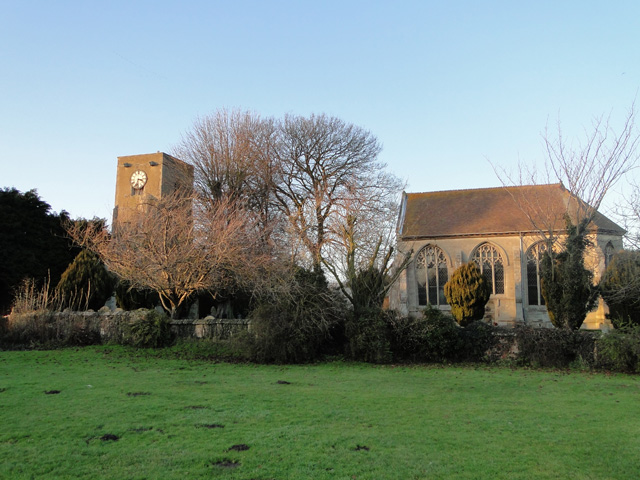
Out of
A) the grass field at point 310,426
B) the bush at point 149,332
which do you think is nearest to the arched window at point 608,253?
the grass field at point 310,426

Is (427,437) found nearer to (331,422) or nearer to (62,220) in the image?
(331,422)

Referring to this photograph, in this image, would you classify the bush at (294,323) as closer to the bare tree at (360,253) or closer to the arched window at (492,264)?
the bare tree at (360,253)

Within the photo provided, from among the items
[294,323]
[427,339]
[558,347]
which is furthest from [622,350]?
[294,323]

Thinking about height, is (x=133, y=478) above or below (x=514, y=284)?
below

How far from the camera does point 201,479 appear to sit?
4.76m

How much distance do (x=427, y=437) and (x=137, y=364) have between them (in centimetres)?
969

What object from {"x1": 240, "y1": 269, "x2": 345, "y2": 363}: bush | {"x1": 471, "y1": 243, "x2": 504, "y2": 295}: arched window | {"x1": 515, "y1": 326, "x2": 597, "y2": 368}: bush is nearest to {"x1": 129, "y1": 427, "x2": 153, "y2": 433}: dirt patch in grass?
{"x1": 240, "y1": 269, "x2": 345, "y2": 363}: bush

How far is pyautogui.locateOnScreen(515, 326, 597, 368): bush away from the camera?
14.1 m

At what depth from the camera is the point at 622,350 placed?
1305 centimetres

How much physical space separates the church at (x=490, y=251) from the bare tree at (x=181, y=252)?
11.4m

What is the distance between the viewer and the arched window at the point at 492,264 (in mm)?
28625

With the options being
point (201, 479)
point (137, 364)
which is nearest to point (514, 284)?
point (137, 364)

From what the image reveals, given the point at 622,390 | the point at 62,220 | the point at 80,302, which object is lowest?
the point at 622,390

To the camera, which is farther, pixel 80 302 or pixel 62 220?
pixel 62 220
